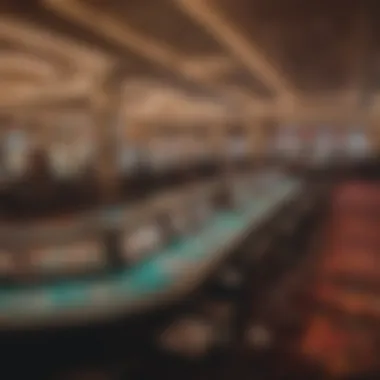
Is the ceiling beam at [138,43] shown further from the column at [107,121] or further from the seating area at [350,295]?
the seating area at [350,295]

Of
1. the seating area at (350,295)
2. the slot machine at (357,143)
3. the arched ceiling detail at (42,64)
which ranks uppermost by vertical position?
the arched ceiling detail at (42,64)

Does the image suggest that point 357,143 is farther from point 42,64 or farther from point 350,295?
point 42,64

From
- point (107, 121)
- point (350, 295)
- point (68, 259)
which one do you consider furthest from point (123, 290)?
point (350, 295)

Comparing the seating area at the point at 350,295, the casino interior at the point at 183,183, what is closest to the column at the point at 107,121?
the casino interior at the point at 183,183

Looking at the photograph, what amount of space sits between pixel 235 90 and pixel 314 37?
16 cm

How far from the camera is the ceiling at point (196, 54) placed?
91 cm

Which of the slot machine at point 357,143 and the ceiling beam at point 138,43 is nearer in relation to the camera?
the ceiling beam at point 138,43

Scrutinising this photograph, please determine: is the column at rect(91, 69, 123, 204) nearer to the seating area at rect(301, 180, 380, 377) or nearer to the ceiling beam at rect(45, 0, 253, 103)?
the ceiling beam at rect(45, 0, 253, 103)

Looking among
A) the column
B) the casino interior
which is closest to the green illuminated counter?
the casino interior

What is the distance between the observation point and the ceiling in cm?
91

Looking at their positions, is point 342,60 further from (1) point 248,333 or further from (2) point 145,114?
(1) point 248,333

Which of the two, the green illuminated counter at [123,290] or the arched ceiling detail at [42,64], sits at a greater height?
the arched ceiling detail at [42,64]

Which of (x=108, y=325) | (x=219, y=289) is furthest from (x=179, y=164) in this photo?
(x=108, y=325)

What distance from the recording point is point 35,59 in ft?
3.10
